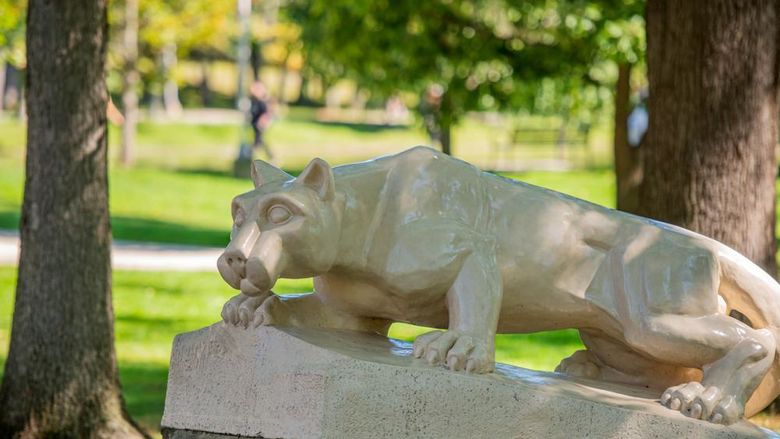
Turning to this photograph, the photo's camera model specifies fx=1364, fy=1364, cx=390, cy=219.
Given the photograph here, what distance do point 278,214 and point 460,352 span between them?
81cm

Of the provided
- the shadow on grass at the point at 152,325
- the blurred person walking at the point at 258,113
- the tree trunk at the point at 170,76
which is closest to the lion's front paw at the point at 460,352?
the shadow on grass at the point at 152,325

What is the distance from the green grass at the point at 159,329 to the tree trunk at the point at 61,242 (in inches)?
51.5

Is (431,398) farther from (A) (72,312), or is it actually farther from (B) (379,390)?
(A) (72,312)

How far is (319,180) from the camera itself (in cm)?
494

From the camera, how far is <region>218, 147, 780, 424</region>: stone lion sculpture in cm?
488

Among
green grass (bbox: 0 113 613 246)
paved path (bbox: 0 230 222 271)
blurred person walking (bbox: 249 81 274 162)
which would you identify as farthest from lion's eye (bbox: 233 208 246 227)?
blurred person walking (bbox: 249 81 274 162)

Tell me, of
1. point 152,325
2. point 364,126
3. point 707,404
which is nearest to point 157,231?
point 152,325

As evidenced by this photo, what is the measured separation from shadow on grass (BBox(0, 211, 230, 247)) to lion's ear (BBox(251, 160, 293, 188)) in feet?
42.9

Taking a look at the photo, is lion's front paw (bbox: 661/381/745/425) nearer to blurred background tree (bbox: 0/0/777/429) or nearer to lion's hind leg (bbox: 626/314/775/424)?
lion's hind leg (bbox: 626/314/775/424)

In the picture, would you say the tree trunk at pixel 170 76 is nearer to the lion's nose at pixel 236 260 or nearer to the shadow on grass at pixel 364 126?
the shadow on grass at pixel 364 126

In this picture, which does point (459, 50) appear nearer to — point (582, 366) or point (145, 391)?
point (145, 391)

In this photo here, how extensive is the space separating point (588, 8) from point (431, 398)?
28.0 ft

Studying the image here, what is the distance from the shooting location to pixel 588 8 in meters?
12.7

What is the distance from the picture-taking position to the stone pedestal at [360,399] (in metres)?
4.75
